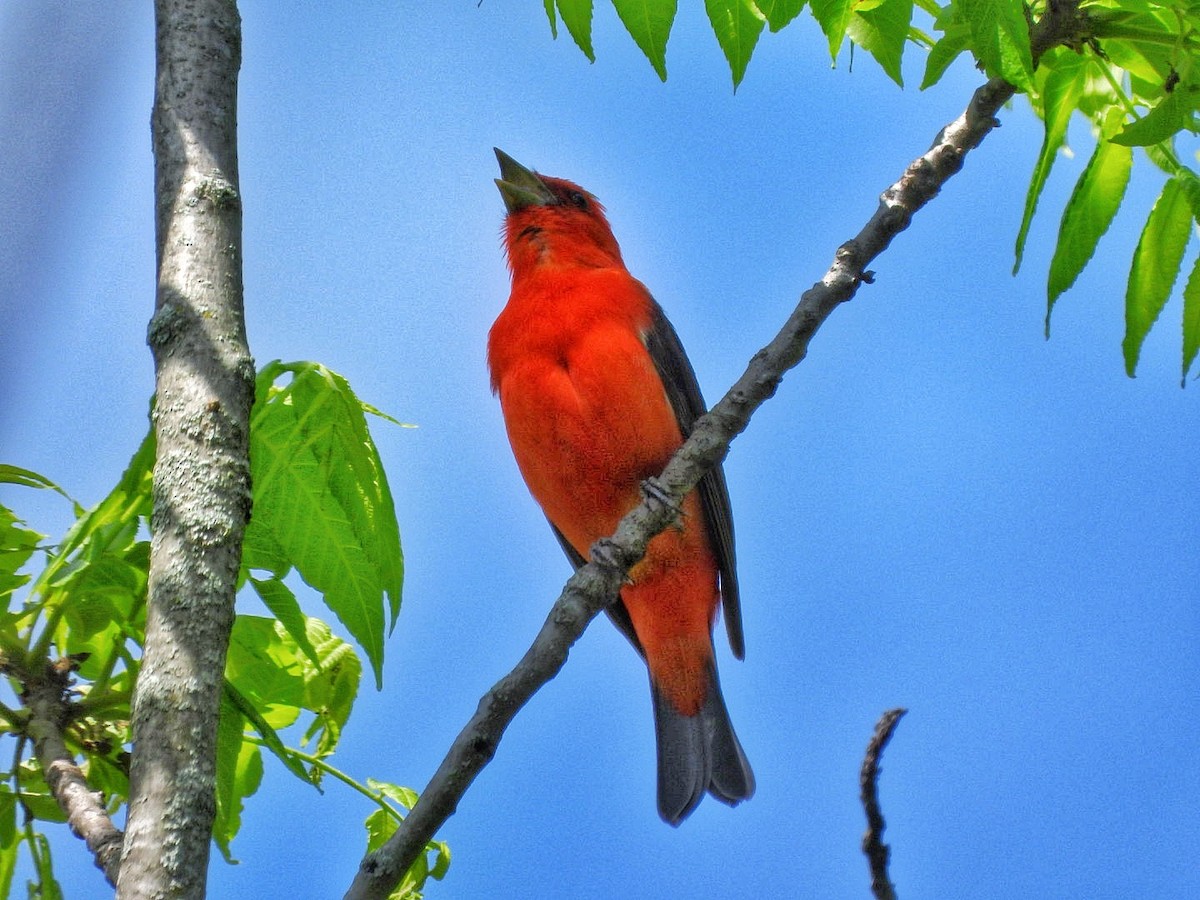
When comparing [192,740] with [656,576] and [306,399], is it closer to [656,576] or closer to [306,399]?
[306,399]

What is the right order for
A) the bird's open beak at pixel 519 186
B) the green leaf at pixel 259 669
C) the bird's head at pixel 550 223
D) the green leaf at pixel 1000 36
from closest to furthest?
the green leaf at pixel 1000 36 < the green leaf at pixel 259 669 < the bird's head at pixel 550 223 < the bird's open beak at pixel 519 186

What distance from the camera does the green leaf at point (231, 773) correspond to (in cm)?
238

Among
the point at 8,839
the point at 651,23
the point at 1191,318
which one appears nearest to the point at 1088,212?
the point at 1191,318

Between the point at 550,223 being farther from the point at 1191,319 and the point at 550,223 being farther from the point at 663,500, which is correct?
the point at 1191,319

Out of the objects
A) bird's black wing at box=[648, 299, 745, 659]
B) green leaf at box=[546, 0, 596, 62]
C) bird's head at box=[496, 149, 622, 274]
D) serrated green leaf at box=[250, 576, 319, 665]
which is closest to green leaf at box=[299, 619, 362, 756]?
serrated green leaf at box=[250, 576, 319, 665]

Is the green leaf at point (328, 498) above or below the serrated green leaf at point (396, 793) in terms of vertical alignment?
above

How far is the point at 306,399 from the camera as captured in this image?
2.60 meters

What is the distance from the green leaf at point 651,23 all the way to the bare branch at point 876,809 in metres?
1.32

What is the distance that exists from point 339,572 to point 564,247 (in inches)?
101

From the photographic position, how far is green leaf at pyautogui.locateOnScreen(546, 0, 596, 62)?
105 inches

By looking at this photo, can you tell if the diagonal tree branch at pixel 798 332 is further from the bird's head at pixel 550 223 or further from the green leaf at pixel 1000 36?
the bird's head at pixel 550 223

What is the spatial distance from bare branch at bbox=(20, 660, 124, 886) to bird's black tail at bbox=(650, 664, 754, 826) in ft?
7.20

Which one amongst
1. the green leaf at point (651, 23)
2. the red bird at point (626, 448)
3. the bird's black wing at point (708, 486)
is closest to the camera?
the green leaf at point (651, 23)

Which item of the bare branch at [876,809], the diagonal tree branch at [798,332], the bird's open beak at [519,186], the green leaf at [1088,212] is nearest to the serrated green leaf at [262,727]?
the diagonal tree branch at [798,332]
